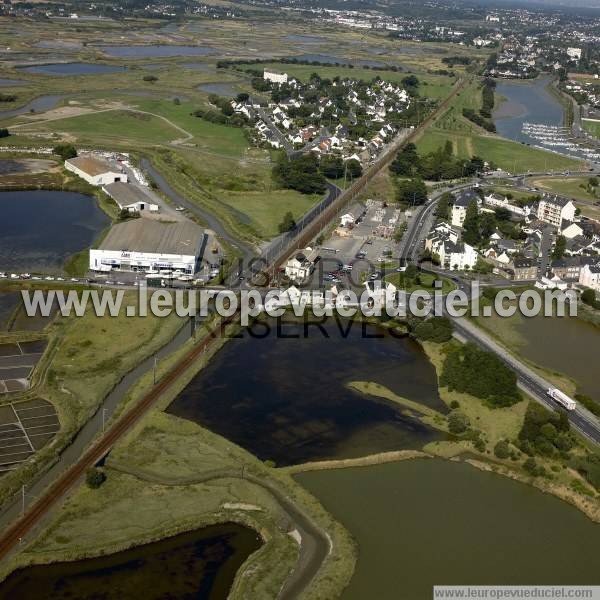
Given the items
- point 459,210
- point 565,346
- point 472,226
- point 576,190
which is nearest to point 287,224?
point 472,226

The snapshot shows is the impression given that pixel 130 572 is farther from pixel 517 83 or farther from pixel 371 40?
pixel 371 40

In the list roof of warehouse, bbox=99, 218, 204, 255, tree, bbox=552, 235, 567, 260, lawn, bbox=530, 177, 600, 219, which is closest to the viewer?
roof of warehouse, bbox=99, 218, 204, 255

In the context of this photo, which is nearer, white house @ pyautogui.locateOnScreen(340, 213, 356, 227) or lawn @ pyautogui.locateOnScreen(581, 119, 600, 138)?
white house @ pyautogui.locateOnScreen(340, 213, 356, 227)

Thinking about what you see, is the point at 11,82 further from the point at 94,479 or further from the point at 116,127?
the point at 94,479

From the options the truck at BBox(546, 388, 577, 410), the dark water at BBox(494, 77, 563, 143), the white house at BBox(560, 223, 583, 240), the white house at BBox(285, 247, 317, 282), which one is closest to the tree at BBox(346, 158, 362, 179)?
the white house at BBox(560, 223, 583, 240)

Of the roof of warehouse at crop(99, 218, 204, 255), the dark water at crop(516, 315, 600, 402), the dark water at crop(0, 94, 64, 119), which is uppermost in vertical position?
the dark water at crop(0, 94, 64, 119)

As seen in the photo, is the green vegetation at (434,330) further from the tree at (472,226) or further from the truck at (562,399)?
A: the tree at (472,226)

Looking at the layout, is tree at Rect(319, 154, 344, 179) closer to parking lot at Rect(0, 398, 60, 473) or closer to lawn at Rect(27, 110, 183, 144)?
lawn at Rect(27, 110, 183, 144)
